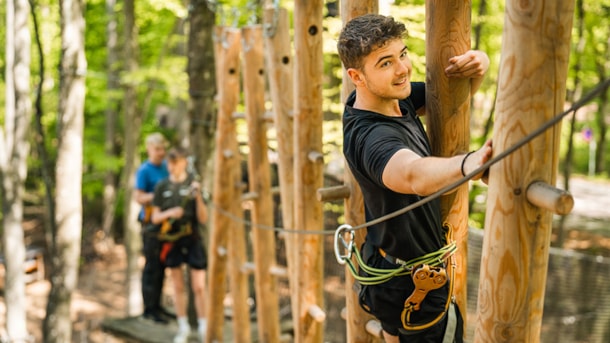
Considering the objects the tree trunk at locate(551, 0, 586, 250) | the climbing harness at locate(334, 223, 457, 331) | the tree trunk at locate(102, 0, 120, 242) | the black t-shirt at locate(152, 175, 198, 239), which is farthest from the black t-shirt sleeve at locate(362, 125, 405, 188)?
the tree trunk at locate(102, 0, 120, 242)

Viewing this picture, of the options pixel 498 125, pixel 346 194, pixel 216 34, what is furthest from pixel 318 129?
pixel 498 125

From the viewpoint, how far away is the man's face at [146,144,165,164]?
6.42 meters

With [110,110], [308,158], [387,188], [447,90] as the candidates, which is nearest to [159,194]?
[308,158]

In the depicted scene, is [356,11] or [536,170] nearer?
[536,170]

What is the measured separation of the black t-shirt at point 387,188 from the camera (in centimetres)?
229

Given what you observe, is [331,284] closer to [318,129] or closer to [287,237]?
[287,237]

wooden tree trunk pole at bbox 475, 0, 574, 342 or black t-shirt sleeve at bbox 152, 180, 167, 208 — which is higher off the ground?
wooden tree trunk pole at bbox 475, 0, 574, 342

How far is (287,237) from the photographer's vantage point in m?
4.92

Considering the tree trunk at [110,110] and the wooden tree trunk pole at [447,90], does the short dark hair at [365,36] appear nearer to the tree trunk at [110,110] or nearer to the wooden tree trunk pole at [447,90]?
the wooden tree trunk pole at [447,90]

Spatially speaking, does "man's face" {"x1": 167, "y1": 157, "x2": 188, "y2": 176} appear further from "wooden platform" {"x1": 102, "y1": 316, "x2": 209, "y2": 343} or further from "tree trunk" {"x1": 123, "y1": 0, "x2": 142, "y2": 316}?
"tree trunk" {"x1": 123, "y1": 0, "x2": 142, "y2": 316}

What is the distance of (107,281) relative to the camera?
1614 cm

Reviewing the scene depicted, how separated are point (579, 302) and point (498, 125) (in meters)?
6.75

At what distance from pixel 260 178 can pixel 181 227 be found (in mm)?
1282

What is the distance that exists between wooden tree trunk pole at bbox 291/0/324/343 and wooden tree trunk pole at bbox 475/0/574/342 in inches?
84.5
